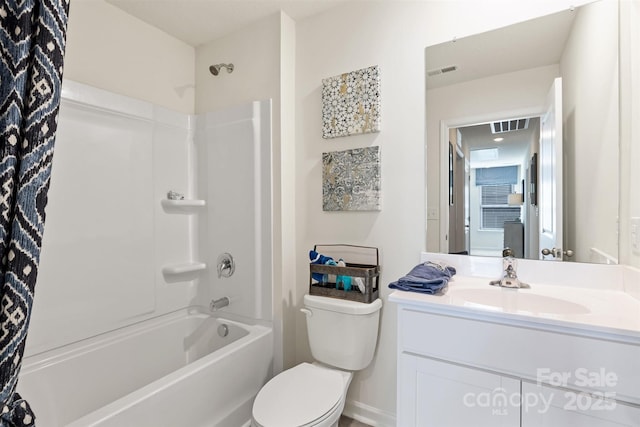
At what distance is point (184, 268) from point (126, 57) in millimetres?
1415

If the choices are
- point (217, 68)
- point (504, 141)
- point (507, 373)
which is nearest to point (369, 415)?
point (507, 373)

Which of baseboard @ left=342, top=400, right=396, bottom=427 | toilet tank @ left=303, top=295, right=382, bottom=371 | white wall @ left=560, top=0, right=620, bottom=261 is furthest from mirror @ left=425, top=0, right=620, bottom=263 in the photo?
baseboard @ left=342, top=400, right=396, bottom=427

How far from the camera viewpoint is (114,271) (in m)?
1.90

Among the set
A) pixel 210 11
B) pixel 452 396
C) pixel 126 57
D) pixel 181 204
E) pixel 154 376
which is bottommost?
pixel 154 376

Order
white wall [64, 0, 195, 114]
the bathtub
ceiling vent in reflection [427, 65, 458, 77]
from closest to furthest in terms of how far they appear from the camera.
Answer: the bathtub → ceiling vent in reflection [427, 65, 458, 77] → white wall [64, 0, 195, 114]

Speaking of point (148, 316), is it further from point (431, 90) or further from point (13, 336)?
point (431, 90)

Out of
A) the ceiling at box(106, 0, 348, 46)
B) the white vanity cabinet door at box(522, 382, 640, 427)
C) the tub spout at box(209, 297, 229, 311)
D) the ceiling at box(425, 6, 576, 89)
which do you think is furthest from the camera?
the tub spout at box(209, 297, 229, 311)

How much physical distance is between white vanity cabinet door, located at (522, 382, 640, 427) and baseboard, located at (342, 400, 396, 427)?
0.91 meters

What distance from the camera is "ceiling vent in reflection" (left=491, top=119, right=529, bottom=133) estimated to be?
152 cm

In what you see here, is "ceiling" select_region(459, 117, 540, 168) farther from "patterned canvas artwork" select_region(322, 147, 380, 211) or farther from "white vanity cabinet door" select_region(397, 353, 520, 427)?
"white vanity cabinet door" select_region(397, 353, 520, 427)

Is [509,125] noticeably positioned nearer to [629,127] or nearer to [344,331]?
[629,127]

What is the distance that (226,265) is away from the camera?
218 centimetres

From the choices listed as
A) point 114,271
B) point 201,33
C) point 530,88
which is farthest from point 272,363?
point 201,33

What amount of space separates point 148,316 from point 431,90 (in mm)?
2192
